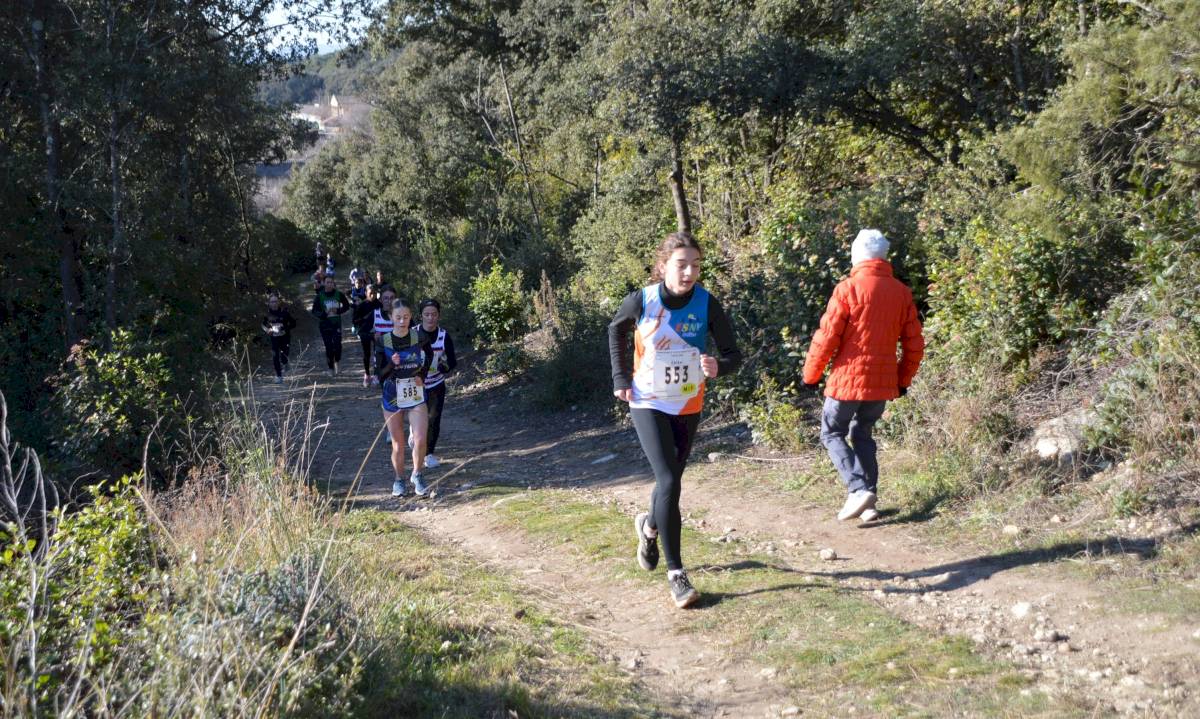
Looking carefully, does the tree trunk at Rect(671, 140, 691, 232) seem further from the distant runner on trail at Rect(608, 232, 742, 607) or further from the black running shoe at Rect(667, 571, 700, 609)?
the black running shoe at Rect(667, 571, 700, 609)

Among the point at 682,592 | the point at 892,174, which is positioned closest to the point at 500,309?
the point at 892,174

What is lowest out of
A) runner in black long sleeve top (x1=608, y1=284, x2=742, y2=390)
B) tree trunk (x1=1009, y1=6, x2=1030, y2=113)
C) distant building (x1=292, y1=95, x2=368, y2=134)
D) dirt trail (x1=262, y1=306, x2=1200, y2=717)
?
dirt trail (x1=262, y1=306, x2=1200, y2=717)

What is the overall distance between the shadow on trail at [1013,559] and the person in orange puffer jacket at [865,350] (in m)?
0.83

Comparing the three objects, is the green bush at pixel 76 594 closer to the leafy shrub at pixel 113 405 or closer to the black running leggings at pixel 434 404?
the leafy shrub at pixel 113 405

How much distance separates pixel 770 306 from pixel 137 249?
7890 mm

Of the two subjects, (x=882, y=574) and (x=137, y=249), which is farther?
(x=137, y=249)

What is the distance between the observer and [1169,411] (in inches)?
222

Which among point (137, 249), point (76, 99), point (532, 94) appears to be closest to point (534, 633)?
point (137, 249)

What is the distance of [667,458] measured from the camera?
16.5ft

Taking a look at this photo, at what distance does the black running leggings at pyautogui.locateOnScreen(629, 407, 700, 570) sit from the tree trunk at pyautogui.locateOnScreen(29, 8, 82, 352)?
8.97 metres

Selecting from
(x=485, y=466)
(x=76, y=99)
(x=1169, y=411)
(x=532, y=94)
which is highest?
(x=532, y=94)

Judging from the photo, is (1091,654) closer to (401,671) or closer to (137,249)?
(401,671)

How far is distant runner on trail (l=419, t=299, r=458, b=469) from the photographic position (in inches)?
366

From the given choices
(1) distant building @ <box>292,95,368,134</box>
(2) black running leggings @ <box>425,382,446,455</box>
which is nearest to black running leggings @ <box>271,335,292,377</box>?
(2) black running leggings @ <box>425,382,446,455</box>
